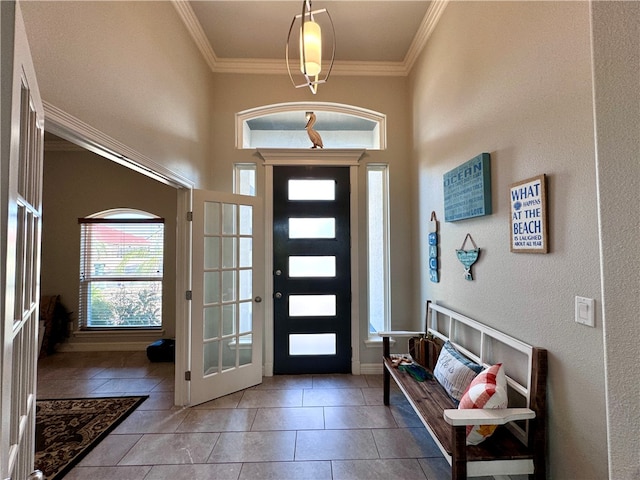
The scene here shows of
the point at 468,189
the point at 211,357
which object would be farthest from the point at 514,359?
the point at 211,357

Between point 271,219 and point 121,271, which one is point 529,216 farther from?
point 121,271

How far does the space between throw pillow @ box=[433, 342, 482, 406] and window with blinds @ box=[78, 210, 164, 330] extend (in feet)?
12.9

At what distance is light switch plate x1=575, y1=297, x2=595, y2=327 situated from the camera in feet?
3.79

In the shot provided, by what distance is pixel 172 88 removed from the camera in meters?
2.45

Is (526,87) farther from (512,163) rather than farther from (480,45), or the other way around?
(480,45)

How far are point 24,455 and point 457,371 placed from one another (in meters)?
2.12

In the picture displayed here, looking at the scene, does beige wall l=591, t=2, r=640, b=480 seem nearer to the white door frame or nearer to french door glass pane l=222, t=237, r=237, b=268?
the white door frame

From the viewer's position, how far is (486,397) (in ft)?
4.66

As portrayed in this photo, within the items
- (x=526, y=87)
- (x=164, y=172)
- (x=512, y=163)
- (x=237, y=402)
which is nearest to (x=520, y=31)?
(x=526, y=87)

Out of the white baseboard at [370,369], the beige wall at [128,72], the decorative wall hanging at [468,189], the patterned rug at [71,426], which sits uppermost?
the beige wall at [128,72]

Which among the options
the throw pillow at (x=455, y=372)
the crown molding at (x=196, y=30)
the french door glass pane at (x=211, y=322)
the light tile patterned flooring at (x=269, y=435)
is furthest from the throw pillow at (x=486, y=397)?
the crown molding at (x=196, y=30)

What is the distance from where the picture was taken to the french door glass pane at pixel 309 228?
3391 millimetres

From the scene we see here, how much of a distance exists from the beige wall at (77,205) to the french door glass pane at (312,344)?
6.79ft

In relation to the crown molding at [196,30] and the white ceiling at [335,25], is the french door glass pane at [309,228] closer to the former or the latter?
the white ceiling at [335,25]
